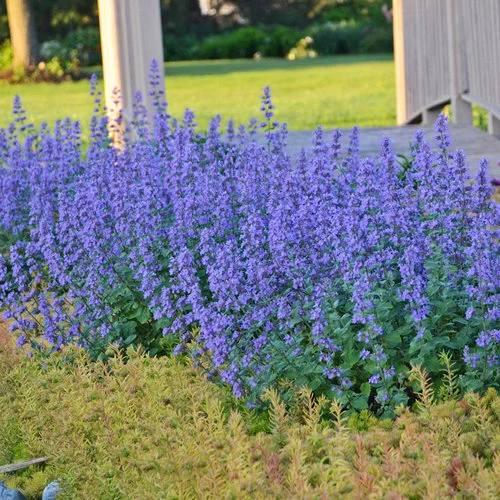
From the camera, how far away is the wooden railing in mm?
7350

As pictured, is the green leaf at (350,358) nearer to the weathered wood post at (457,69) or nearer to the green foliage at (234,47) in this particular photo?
the weathered wood post at (457,69)

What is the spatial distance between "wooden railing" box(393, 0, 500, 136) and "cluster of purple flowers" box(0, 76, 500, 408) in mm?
3339

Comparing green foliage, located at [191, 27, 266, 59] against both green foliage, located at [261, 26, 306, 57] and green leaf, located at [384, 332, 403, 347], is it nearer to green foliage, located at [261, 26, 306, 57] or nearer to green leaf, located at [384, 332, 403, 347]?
green foliage, located at [261, 26, 306, 57]

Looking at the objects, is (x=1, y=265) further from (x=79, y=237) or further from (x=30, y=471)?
(x=30, y=471)

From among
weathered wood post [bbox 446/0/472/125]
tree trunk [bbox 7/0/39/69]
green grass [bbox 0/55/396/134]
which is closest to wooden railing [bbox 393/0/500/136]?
weathered wood post [bbox 446/0/472/125]

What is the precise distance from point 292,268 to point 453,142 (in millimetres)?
4152

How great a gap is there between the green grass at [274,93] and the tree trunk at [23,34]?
169 cm

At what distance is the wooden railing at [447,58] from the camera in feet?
24.1

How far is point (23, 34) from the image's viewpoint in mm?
23406

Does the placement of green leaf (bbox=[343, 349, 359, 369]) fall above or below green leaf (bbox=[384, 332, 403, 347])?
below

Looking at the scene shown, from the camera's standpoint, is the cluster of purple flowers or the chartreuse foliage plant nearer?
the chartreuse foliage plant

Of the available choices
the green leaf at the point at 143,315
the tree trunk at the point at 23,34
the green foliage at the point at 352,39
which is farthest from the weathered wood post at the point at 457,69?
the green foliage at the point at 352,39

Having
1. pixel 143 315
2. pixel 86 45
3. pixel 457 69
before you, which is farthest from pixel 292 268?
pixel 86 45

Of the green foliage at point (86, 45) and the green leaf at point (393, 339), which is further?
the green foliage at point (86, 45)
